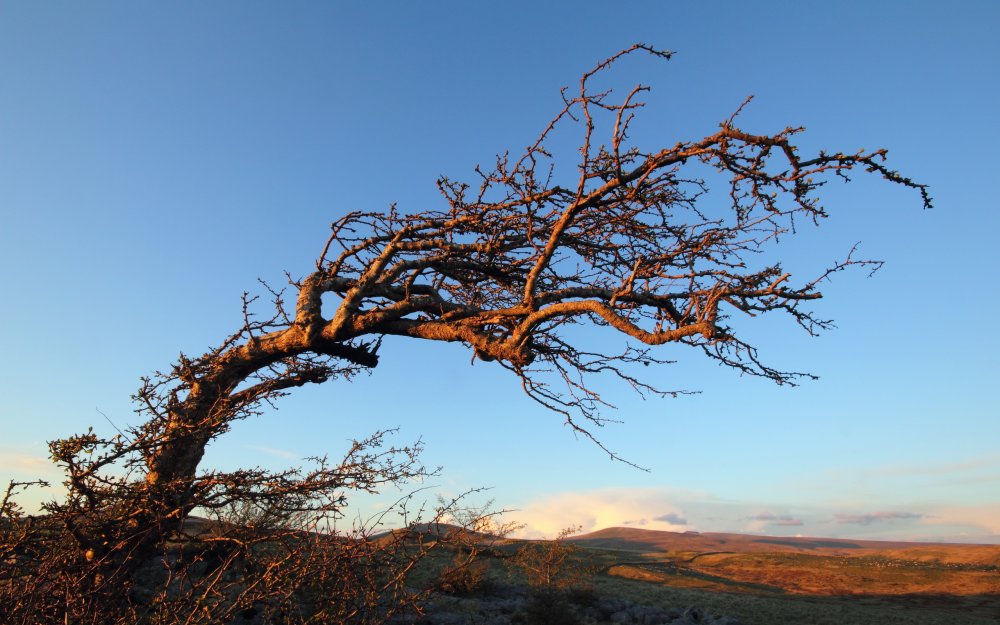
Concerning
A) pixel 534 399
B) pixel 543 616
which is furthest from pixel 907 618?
pixel 534 399

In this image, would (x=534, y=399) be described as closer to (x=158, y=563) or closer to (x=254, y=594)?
(x=254, y=594)

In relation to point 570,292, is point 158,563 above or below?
below

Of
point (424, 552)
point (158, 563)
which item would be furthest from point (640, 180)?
point (158, 563)

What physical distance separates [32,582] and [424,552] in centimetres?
271

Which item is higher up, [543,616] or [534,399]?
[534,399]

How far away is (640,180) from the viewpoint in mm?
4727

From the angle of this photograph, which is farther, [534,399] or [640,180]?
[534,399]

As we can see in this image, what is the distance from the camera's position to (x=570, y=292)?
5.29 metres

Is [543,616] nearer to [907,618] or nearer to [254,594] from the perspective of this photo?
[254,594]

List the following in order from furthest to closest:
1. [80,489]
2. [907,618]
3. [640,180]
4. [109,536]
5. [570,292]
A: [907,618] → [570,292] → [640,180] → [109,536] → [80,489]

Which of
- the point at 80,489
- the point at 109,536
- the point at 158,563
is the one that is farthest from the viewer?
the point at 158,563

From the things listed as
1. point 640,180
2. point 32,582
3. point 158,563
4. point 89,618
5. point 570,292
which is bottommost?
point 158,563

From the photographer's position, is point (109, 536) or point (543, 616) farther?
point (543, 616)

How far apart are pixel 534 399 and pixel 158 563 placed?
1155 centimetres
